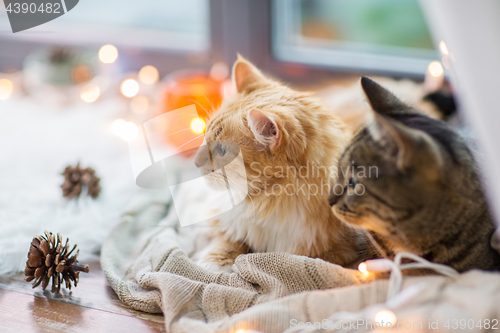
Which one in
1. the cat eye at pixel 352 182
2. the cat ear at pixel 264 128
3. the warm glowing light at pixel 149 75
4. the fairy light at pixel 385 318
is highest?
the cat ear at pixel 264 128

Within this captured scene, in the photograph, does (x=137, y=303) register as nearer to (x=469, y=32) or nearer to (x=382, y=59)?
(x=469, y=32)

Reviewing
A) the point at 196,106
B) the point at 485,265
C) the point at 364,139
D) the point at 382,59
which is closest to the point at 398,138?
the point at 364,139

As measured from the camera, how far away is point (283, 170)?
92 centimetres

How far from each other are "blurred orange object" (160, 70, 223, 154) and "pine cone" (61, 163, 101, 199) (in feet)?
1.00

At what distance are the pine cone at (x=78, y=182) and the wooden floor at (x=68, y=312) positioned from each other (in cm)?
37

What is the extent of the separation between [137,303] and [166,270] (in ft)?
0.35

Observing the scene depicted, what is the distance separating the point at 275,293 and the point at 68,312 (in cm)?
50

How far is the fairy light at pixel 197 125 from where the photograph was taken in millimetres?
1206

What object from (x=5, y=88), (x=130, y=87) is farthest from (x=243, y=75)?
(x=5, y=88)

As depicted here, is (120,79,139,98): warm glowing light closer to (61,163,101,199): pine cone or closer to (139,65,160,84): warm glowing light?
(139,65,160,84): warm glowing light

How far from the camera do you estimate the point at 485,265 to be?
73 centimetres

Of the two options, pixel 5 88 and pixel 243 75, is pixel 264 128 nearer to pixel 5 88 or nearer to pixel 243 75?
pixel 243 75

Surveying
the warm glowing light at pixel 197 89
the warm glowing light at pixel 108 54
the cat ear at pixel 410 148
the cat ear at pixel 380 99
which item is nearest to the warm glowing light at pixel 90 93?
the warm glowing light at pixel 108 54

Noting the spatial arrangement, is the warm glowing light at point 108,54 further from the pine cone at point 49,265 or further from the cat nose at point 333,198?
the cat nose at point 333,198
